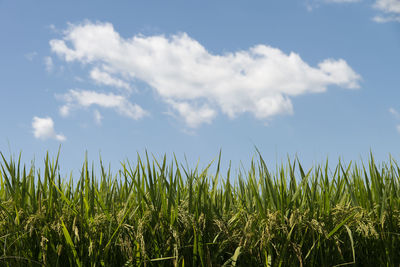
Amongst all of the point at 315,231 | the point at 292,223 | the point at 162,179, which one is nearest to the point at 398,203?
the point at 315,231

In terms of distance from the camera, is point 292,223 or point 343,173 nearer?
point 292,223

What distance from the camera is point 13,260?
3.85m

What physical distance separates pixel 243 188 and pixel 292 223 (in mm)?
1012

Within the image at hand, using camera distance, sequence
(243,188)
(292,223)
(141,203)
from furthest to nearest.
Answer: (243,188) < (141,203) < (292,223)

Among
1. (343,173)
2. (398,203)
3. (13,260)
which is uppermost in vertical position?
(343,173)

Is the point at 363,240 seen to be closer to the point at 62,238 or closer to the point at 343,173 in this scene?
the point at 343,173

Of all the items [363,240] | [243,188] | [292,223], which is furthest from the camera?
[243,188]

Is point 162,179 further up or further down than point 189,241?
further up

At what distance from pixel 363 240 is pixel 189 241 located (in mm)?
1882

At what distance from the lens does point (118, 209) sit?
168 inches

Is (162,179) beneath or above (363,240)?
above

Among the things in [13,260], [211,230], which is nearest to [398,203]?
[211,230]

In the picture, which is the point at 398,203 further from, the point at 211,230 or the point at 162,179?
the point at 162,179

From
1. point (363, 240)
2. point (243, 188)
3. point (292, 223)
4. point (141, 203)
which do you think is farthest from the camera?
point (243, 188)
